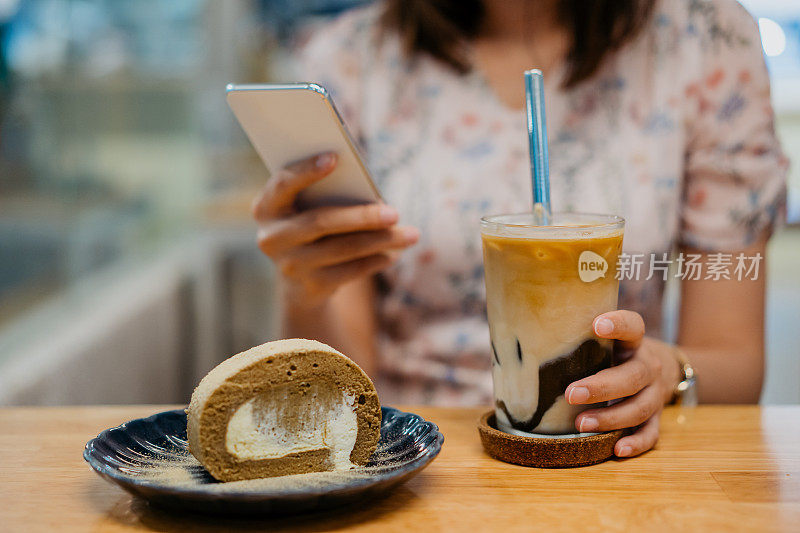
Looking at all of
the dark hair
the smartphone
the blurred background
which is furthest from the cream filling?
the blurred background

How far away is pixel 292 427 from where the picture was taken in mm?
575

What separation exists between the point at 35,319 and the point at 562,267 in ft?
3.67

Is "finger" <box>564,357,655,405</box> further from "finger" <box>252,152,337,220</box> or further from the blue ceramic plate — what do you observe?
"finger" <box>252,152,337,220</box>

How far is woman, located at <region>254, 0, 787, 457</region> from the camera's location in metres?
1.08

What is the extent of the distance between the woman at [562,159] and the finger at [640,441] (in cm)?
36

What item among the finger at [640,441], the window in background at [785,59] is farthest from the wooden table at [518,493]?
the window in background at [785,59]

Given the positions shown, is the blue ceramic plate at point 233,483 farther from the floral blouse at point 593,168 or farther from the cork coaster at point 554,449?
the floral blouse at point 593,168

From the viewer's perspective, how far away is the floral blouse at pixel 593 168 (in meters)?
1.09

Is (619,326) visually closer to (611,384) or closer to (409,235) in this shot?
(611,384)

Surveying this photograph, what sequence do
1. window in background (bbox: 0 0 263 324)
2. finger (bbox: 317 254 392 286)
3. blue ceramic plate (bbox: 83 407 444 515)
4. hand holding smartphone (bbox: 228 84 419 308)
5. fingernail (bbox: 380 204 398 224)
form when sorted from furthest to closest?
window in background (bbox: 0 0 263 324)
finger (bbox: 317 254 392 286)
fingernail (bbox: 380 204 398 224)
hand holding smartphone (bbox: 228 84 419 308)
blue ceramic plate (bbox: 83 407 444 515)

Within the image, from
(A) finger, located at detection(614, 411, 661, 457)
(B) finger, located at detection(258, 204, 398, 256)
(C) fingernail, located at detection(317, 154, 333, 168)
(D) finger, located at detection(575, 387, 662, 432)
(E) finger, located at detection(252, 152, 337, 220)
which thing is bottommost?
(A) finger, located at detection(614, 411, 661, 457)

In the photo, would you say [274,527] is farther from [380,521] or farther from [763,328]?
[763,328]

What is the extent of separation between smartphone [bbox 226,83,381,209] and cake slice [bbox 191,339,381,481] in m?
0.22

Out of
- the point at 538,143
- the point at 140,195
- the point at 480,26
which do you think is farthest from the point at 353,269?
the point at 140,195
